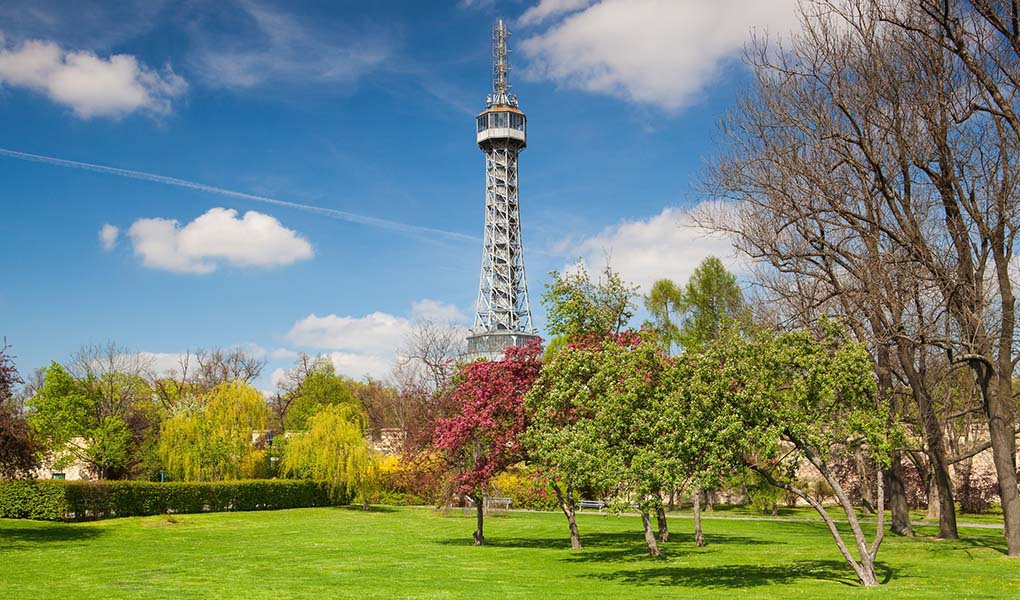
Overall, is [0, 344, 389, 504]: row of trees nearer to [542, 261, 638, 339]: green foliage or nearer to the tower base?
[542, 261, 638, 339]: green foliage

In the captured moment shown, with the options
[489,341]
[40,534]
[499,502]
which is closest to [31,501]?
[40,534]

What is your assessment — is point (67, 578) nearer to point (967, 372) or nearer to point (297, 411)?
point (967, 372)

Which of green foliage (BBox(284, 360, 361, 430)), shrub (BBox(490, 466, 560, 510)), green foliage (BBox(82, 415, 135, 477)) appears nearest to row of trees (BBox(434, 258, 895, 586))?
shrub (BBox(490, 466, 560, 510))

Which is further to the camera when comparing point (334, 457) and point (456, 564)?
point (334, 457)

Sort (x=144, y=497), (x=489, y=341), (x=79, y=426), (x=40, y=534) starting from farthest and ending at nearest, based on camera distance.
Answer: (x=489, y=341), (x=79, y=426), (x=144, y=497), (x=40, y=534)

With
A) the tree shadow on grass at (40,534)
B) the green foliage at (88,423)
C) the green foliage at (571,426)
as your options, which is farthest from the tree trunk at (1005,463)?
the green foliage at (88,423)

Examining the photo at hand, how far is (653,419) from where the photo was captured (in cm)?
1594

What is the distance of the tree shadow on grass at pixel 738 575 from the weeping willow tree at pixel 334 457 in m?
27.6

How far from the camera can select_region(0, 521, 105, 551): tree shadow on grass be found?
82.5ft

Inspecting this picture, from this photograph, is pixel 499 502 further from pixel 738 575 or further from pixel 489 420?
pixel 738 575

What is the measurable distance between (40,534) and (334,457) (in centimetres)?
1771

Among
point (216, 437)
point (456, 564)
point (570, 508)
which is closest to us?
point (456, 564)

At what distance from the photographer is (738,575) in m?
17.2

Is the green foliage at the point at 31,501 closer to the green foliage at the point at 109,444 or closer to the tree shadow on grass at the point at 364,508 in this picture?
the green foliage at the point at 109,444
